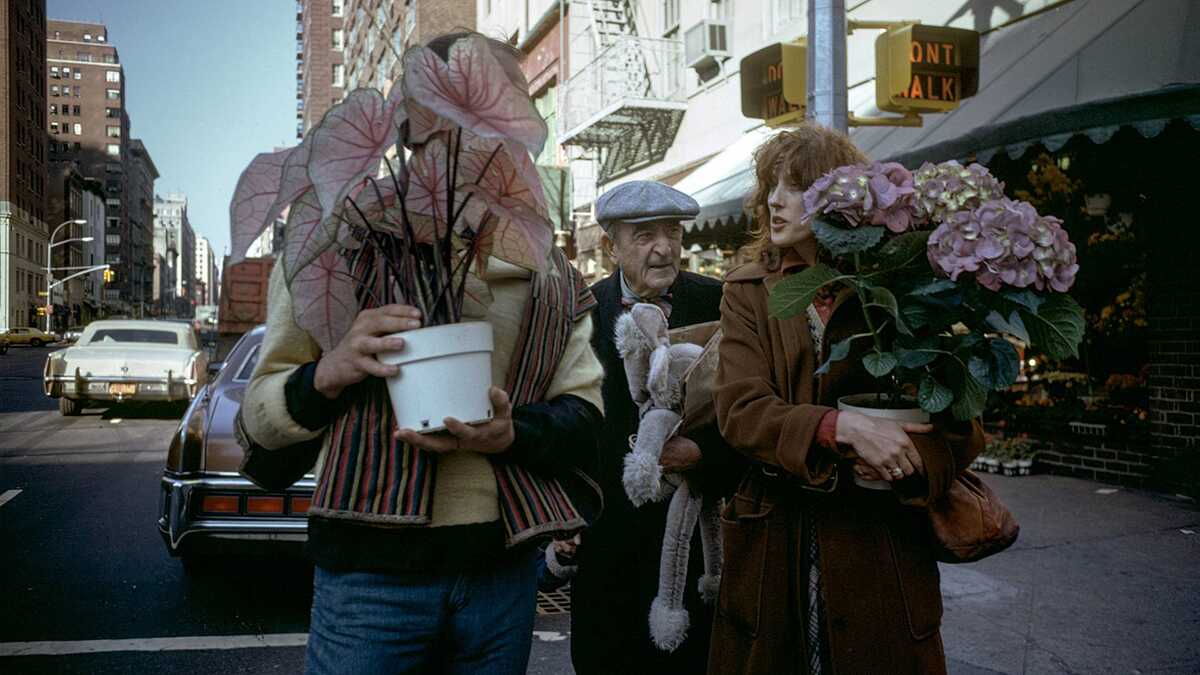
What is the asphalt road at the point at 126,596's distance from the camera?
4.81 metres

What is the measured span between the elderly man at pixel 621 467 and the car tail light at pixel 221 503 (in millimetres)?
2965

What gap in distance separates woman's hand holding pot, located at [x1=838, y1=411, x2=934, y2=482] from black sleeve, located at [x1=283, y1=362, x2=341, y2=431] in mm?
1099

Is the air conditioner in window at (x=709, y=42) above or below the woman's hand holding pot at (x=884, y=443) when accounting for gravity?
above

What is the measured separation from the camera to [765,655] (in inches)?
87.6

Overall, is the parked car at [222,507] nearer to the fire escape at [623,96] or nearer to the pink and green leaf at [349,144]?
the pink and green leaf at [349,144]

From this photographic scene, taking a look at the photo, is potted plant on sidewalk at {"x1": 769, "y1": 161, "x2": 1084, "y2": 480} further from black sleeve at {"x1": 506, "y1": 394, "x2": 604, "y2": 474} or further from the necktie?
the necktie

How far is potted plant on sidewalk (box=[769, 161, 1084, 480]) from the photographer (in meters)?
2.02

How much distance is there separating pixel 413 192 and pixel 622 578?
1716 millimetres

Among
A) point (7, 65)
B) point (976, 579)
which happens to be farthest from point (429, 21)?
point (7, 65)

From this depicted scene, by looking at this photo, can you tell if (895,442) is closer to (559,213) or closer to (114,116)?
(559,213)

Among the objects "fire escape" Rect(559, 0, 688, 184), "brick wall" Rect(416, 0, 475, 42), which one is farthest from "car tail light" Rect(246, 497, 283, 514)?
"brick wall" Rect(416, 0, 475, 42)

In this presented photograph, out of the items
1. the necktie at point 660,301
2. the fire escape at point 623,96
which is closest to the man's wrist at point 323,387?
the necktie at point 660,301

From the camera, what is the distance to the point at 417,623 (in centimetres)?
189

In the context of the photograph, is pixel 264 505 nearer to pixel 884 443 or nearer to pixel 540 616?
pixel 540 616
